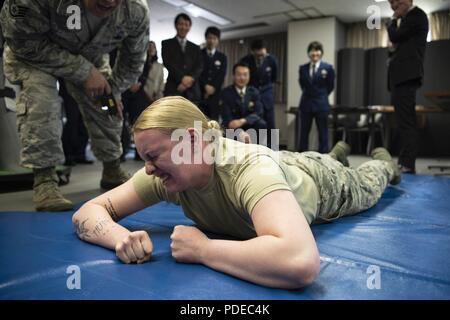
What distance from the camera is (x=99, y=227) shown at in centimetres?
108

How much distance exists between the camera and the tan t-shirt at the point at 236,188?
2.79 ft

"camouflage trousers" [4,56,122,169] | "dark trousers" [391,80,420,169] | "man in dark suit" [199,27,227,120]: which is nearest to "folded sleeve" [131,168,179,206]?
"camouflage trousers" [4,56,122,169]

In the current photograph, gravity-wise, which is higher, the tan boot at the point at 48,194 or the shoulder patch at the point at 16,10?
the shoulder patch at the point at 16,10

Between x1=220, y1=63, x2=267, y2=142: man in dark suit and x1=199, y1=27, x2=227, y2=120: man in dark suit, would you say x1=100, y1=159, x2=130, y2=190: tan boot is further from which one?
x1=199, y1=27, x2=227, y2=120: man in dark suit

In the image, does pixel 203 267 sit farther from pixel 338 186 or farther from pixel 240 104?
pixel 240 104

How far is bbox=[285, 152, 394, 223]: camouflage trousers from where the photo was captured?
4.13ft

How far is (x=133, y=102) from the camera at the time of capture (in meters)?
4.31

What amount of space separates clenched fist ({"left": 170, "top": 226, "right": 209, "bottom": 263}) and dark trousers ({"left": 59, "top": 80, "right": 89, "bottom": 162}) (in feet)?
9.77

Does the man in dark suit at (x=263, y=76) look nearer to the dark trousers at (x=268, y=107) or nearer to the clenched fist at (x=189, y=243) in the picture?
the dark trousers at (x=268, y=107)

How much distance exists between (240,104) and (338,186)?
293cm

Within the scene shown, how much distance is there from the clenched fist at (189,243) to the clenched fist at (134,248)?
0.07 meters

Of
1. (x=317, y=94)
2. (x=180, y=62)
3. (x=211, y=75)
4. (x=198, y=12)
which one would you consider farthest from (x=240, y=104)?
(x=198, y=12)

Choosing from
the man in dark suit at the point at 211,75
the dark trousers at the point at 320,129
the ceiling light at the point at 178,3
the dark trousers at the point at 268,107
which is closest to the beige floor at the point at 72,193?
the man in dark suit at the point at 211,75

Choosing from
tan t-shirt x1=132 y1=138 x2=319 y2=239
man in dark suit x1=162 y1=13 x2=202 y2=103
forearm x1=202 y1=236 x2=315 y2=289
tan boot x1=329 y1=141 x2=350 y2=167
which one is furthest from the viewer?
man in dark suit x1=162 y1=13 x2=202 y2=103
